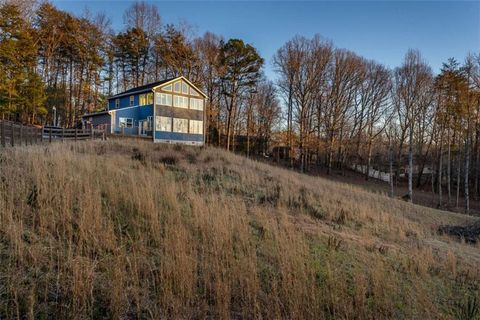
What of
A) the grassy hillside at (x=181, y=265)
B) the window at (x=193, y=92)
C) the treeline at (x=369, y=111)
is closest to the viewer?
the grassy hillside at (x=181, y=265)

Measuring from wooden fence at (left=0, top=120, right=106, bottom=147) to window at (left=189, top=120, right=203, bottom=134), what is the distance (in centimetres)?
1195

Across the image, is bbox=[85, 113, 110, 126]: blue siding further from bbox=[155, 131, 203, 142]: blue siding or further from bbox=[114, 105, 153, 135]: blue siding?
bbox=[155, 131, 203, 142]: blue siding

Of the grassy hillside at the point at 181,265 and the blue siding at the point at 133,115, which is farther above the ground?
the blue siding at the point at 133,115

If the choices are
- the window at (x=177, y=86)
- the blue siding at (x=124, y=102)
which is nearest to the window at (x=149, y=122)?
the blue siding at (x=124, y=102)

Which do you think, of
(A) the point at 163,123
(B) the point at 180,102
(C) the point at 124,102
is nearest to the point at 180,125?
(A) the point at 163,123

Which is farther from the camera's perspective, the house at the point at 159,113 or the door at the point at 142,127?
the door at the point at 142,127

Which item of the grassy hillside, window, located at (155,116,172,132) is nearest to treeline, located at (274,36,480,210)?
window, located at (155,116,172,132)

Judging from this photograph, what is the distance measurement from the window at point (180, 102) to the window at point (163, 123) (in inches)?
78.5

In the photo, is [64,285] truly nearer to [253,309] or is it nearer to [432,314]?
[253,309]

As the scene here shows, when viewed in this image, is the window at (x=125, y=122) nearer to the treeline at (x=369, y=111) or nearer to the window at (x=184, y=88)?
the window at (x=184, y=88)

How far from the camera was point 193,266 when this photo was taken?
3475mm

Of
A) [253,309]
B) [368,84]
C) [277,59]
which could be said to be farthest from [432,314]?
[368,84]

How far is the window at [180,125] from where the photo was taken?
1248 inches

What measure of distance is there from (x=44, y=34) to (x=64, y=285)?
4253cm
